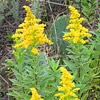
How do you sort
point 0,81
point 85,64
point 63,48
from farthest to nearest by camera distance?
point 63,48 < point 0,81 < point 85,64

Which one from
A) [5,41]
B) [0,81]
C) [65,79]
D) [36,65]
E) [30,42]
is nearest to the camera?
[65,79]

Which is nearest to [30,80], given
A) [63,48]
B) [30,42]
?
[30,42]

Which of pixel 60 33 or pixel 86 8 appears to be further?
pixel 86 8

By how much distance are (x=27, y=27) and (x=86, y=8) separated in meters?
2.31

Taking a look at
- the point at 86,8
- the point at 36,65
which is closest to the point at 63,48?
the point at 86,8

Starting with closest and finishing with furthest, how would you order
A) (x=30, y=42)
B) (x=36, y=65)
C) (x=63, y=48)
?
(x=30, y=42) < (x=36, y=65) < (x=63, y=48)

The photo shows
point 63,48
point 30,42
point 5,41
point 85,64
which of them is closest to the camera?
point 30,42

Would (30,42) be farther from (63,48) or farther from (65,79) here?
(63,48)

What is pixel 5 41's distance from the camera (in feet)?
11.0

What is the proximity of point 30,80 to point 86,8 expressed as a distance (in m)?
2.42

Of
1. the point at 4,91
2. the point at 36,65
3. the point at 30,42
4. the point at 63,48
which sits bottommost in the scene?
the point at 4,91

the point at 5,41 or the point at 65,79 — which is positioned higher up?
the point at 65,79

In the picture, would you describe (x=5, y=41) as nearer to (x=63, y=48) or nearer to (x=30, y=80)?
(x=63, y=48)

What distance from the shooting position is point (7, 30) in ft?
11.5
